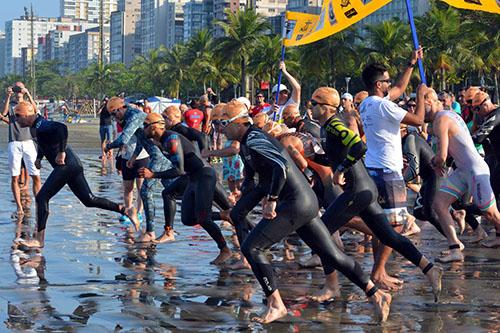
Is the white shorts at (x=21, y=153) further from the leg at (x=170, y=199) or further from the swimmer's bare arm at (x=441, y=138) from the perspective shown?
the swimmer's bare arm at (x=441, y=138)

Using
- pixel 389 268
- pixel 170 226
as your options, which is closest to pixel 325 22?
pixel 170 226

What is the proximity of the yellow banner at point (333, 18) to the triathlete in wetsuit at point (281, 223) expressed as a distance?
545cm

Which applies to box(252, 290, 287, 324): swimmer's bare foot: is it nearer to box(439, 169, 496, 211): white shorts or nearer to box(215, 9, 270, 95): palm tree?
box(439, 169, 496, 211): white shorts

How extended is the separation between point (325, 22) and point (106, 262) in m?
5.60

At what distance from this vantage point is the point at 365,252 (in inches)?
431

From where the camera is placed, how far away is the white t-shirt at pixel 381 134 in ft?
27.8

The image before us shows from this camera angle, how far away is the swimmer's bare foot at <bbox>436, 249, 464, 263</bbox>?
10062mm

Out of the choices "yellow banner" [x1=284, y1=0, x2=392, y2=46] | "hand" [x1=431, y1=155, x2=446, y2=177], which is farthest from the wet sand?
Result: "yellow banner" [x1=284, y1=0, x2=392, y2=46]

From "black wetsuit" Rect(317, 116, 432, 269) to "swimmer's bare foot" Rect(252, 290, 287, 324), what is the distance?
100 cm

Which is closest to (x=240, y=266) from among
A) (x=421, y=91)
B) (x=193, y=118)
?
(x=421, y=91)

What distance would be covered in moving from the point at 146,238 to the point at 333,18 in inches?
170

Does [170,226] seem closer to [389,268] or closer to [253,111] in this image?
[389,268]

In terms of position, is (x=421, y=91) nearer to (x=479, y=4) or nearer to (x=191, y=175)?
(x=191, y=175)

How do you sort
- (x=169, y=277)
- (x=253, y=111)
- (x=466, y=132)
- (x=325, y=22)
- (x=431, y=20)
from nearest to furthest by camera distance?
(x=169, y=277), (x=466, y=132), (x=325, y=22), (x=253, y=111), (x=431, y=20)
